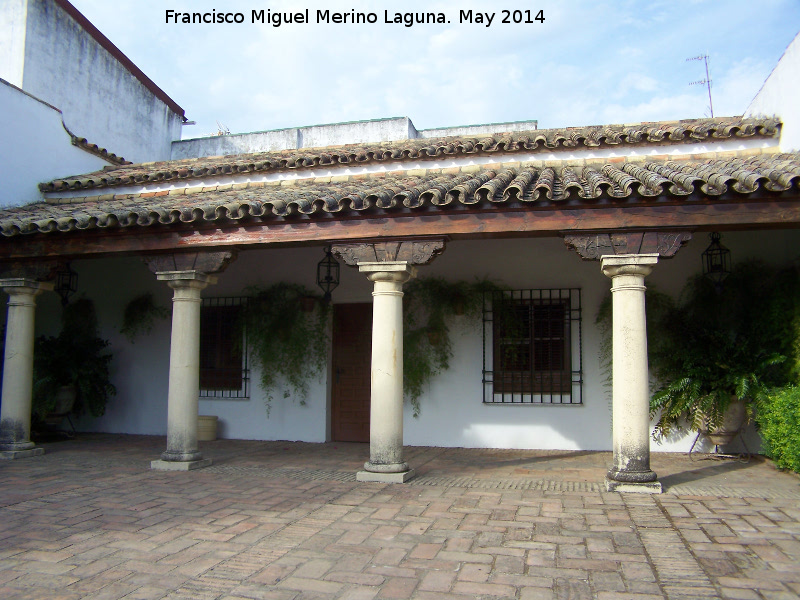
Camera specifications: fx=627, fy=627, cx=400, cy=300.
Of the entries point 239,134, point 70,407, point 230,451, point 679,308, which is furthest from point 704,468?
point 239,134

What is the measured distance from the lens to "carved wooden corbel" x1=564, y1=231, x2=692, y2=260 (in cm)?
591

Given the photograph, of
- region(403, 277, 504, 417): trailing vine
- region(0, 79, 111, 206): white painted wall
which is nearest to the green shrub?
region(403, 277, 504, 417): trailing vine

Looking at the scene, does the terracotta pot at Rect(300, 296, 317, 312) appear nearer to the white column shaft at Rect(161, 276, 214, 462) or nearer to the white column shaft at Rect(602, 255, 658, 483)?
the white column shaft at Rect(161, 276, 214, 462)

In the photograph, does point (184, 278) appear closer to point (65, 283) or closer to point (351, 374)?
point (351, 374)

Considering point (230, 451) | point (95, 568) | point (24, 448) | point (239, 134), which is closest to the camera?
point (95, 568)

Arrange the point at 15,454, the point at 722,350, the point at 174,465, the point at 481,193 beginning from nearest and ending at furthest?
the point at 481,193 < the point at 174,465 < the point at 722,350 < the point at 15,454

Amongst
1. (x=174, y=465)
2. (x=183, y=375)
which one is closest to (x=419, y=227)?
(x=183, y=375)

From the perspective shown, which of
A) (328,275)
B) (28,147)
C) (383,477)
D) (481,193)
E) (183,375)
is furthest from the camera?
(28,147)

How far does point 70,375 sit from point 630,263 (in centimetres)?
828

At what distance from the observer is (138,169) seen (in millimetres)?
10891

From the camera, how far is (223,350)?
10039 millimetres

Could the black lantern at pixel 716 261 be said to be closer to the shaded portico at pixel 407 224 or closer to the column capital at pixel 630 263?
the shaded portico at pixel 407 224

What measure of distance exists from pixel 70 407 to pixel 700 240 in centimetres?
956

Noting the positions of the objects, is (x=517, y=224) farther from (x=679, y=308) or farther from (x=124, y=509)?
(x=124, y=509)
